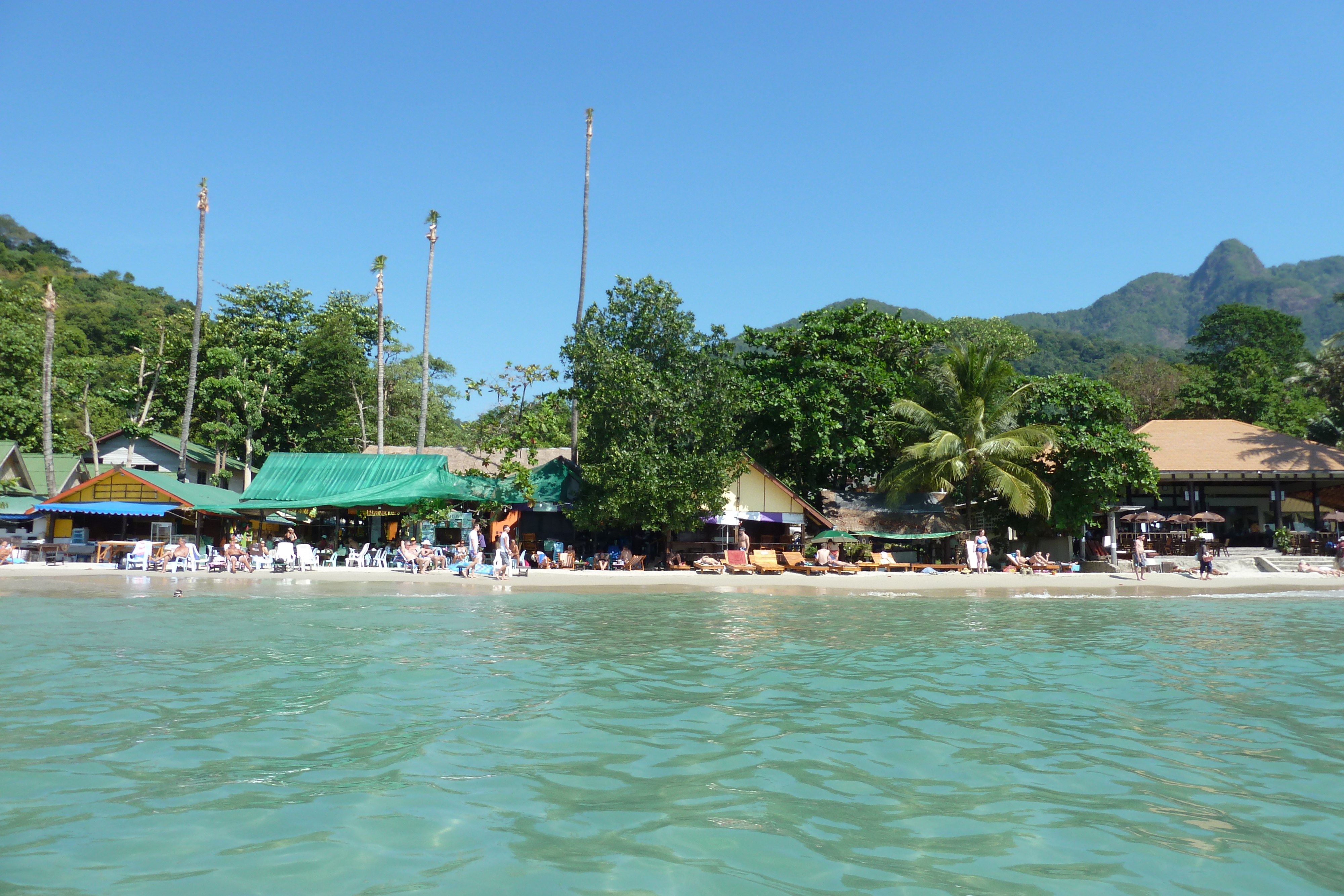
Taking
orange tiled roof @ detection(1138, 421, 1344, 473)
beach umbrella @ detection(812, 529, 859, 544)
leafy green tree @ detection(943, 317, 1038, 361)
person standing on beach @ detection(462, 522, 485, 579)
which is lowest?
person standing on beach @ detection(462, 522, 485, 579)

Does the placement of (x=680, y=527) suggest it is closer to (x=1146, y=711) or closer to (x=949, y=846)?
(x=1146, y=711)

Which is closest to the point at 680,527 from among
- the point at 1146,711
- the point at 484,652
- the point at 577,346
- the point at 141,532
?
the point at 577,346

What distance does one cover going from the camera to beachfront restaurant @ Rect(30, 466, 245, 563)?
25.1m

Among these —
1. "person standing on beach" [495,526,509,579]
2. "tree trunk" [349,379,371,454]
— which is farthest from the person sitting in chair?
"tree trunk" [349,379,371,454]

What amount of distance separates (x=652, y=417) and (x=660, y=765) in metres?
19.0

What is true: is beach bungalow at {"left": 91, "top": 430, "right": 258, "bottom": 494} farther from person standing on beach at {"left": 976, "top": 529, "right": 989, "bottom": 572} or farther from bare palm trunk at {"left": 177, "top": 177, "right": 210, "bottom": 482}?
person standing on beach at {"left": 976, "top": 529, "right": 989, "bottom": 572}

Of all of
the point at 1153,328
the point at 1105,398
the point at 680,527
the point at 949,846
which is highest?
the point at 1153,328

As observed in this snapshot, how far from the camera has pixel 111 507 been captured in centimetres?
2488

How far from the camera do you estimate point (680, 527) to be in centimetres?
2447

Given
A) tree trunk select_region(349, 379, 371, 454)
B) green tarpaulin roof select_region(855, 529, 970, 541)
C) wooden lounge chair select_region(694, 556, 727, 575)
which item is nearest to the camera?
wooden lounge chair select_region(694, 556, 727, 575)

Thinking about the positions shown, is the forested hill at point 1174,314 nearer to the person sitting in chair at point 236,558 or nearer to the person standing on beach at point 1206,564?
the person standing on beach at point 1206,564

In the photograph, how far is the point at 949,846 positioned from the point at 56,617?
45.9 ft

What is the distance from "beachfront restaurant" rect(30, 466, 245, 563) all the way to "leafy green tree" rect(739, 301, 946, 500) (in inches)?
679

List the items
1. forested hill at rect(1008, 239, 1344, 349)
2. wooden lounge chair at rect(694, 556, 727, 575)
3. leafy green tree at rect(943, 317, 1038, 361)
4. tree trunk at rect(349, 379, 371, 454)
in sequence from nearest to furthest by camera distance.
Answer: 1. wooden lounge chair at rect(694, 556, 727, 575)
2. tree trunk at rect(349, 379, 371, 454)
3. leafy green tree at rect(943, 317, 1038, 361)
4. forested hill at rect(1008, 239, 1344, 349)
